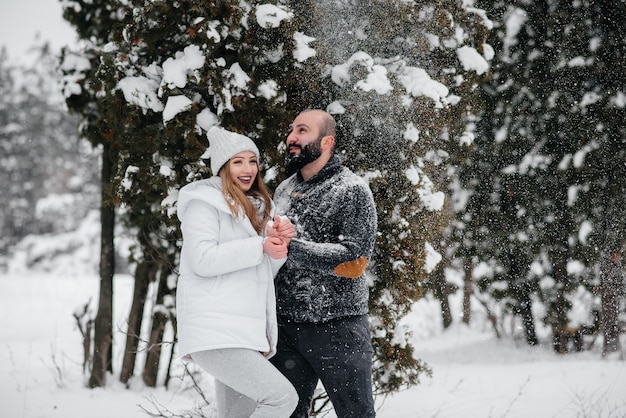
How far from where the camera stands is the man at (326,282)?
2785 millimetres

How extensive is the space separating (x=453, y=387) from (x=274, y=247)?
4.27 metres

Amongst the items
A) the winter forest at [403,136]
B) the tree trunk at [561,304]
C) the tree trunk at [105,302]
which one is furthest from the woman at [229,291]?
the tree trunk at [561,304]

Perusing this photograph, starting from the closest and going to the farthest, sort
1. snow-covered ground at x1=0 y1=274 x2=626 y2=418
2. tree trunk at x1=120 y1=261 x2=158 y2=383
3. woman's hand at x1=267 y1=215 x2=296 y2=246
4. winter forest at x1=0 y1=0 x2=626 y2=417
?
woman's hand at x1=267 y1=215 x2=296 y2=246, winter forest at x1=0 y1=0 x2=626 y2=417, snow-covered ground at x1=0 y1=274 x2=626 y2=418, tree trunk at x1=120 y1=261 x2=158 y2=383

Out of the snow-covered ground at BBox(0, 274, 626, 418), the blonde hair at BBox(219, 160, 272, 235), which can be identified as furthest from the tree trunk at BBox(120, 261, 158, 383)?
the blonde hair at BBox(219, 160, 272, 235)

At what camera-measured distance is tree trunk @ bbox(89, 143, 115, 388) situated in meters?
5.73

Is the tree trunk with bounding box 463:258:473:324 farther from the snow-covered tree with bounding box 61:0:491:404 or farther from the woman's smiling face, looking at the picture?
the woman's smiling face

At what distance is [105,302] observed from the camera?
232 inches

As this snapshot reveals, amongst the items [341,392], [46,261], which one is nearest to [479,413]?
[341,392]

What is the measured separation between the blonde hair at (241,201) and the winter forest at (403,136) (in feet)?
2.93

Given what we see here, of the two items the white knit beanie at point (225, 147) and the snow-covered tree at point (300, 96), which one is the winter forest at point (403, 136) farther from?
the white knit beanie at point (225, 147)

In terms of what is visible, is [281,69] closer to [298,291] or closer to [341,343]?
[298,291]

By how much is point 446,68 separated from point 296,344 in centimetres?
264

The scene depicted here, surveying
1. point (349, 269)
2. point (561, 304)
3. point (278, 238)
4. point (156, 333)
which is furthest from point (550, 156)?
point (278, 238)

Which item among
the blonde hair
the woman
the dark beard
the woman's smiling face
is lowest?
the woman
